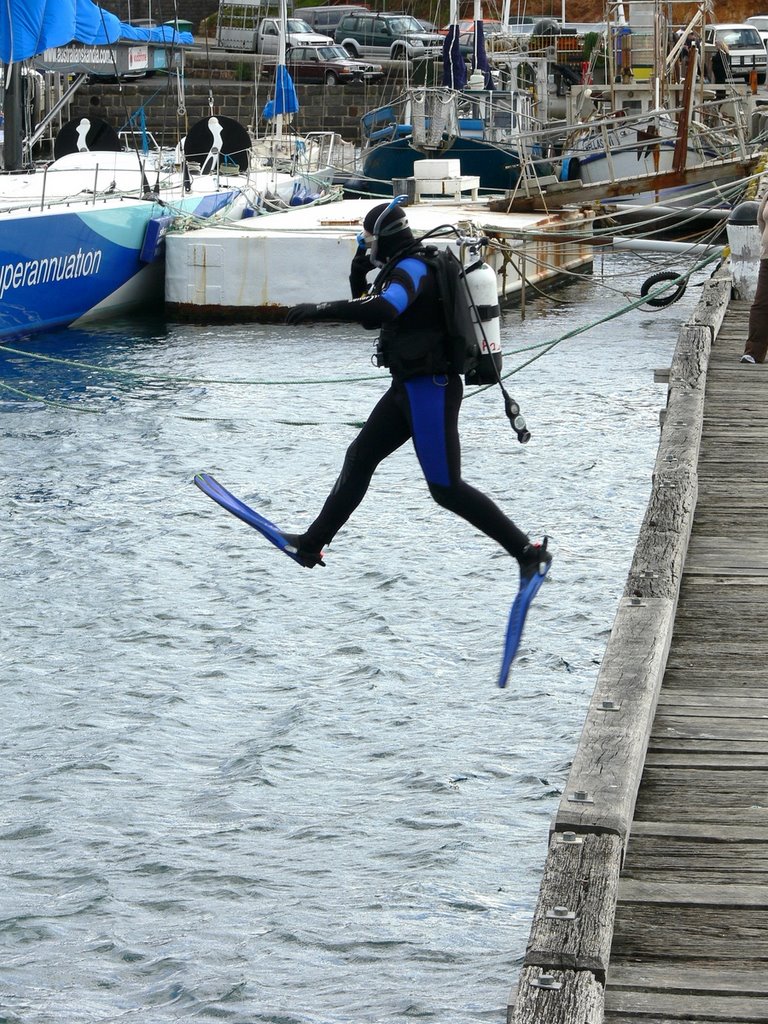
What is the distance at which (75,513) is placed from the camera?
1265 centimetres

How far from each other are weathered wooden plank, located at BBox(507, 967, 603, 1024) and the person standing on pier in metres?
8.26

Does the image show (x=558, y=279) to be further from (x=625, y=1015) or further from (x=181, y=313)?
(x=625, y=1015)

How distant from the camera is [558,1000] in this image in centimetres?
336

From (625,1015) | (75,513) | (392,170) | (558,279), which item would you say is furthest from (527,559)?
(392,170)

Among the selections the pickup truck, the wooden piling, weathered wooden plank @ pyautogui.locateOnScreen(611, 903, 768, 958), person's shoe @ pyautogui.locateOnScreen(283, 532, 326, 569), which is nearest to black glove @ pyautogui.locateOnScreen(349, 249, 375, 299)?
person's shoe @ pyautogui.locateOnScreen(283, 532, 326, 569)

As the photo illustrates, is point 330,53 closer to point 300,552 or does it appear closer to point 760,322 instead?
point 760,322

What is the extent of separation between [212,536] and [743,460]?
4.72 metres

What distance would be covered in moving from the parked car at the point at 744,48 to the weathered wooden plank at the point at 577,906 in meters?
38.3

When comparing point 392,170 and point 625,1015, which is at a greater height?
point 392,170

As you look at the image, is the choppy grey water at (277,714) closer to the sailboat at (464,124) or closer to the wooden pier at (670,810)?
the wooden pier at (670,810)

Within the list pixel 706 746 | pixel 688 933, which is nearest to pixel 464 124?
pixel 706 746

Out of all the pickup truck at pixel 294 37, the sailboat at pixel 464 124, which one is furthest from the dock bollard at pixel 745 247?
the pickup truck at pixel 294 37

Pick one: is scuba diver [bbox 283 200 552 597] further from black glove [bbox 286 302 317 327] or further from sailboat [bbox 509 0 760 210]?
sailboat [bbox 509 0 760 210]

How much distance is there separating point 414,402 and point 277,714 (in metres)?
2.89
